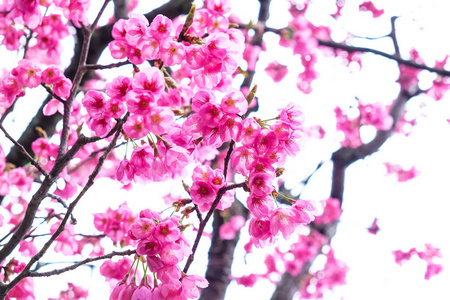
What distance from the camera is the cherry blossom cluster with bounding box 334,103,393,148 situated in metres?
5.07

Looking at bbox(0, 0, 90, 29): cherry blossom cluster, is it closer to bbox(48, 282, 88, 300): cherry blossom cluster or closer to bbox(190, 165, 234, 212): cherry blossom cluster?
bbox(190, 165, 234, 212): cherry blossom cluster

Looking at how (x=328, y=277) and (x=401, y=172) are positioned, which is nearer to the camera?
(x=328, y=277)

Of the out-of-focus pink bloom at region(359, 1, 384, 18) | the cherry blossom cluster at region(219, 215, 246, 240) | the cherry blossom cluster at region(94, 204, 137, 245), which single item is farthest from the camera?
the out-of-focus pink bloom at region(359, 1, 384, 18)

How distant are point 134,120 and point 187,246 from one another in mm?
435

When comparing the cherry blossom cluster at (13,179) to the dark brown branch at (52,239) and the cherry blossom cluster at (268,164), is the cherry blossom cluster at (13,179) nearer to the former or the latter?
the dark brown branch at (52,239)

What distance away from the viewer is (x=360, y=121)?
5207mm

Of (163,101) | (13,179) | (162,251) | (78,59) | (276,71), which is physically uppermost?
(276,71)

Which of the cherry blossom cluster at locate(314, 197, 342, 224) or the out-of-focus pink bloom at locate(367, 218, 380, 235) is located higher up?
the out-of-focus pink bloom at locate(367, 218, 380, 235)

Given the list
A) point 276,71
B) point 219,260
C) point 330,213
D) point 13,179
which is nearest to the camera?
point 13,179

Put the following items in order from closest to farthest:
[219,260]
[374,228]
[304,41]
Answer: [219,260]
[304,41]
[374,228]

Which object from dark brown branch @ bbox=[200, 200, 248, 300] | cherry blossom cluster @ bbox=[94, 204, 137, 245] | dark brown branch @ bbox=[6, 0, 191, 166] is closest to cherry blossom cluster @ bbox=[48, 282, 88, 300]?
dark brown branch @ bbox=[200, 200, 248, 300]

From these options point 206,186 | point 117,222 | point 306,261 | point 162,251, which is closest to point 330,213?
point 306,261

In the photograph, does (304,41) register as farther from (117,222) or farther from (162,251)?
(162,251)

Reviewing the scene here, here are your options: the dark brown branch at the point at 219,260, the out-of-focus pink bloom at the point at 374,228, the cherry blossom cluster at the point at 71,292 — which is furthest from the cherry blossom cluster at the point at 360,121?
the cherry blossom cluster at the point at 71,292
